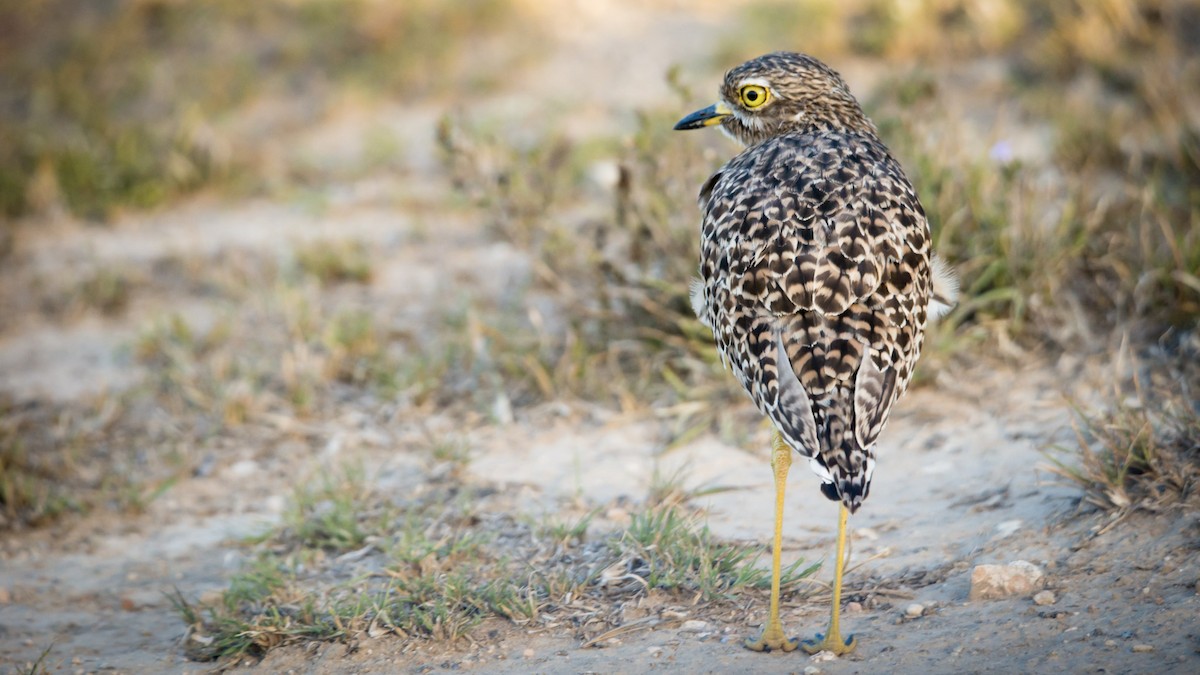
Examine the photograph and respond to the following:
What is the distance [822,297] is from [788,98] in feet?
3.73

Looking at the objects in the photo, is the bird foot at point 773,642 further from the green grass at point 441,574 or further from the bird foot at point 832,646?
the green grass at point 441,574

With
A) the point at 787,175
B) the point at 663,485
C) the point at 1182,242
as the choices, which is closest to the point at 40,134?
the point at 663,485

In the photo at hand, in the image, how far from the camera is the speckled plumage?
333 cm

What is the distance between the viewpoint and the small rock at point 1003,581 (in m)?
3.63

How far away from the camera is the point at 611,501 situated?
4.64 metres

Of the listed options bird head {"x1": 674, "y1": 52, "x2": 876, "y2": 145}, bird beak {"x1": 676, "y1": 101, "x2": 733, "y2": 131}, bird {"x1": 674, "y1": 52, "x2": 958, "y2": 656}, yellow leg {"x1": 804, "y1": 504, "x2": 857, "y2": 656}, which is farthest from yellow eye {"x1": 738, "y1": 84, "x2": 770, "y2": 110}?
yellow leg {"x1": 804, "y1": 504, "x2": 857, "y2": 656}

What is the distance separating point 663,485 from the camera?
4.61 metres

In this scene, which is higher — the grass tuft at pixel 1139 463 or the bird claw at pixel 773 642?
the grass tuft at pixel 1139 463

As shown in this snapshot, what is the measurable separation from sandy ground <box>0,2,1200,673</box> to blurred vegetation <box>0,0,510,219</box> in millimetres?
535

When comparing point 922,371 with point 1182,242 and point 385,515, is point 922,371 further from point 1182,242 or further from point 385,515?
point 385,515

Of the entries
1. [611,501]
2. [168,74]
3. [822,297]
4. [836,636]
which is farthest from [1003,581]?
[168,74]

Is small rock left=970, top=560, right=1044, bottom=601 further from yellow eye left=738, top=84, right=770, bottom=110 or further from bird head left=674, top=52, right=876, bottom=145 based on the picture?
yellow eye left=738, top=84, right=770, bottom=110

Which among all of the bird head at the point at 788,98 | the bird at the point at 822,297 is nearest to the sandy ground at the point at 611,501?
the bird at the point at 822,297

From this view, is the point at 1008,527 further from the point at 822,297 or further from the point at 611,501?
the point at 611,501
